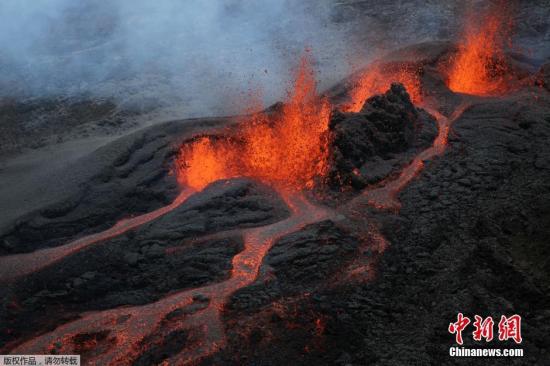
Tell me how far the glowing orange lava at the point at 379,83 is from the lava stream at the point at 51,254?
5115 millimetres

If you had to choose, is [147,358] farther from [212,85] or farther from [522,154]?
[212,85]

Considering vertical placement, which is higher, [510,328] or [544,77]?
[544,77]

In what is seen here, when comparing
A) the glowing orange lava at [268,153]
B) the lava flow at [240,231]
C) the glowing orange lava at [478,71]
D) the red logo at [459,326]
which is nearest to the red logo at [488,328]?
the red logo at [459,326]

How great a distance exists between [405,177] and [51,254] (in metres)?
5.80

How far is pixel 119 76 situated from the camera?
1380cm

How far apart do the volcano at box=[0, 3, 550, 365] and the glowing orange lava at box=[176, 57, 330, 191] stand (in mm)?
33

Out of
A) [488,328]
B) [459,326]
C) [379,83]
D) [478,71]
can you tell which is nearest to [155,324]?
[459,326]

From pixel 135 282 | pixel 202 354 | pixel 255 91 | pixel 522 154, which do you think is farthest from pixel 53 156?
pixel 522 154

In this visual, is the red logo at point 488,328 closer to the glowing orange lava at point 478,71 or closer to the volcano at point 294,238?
the volcano at point 294,238

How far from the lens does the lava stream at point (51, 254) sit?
6.18m

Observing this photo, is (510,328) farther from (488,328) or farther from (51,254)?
(51,254)

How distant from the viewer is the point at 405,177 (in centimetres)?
764

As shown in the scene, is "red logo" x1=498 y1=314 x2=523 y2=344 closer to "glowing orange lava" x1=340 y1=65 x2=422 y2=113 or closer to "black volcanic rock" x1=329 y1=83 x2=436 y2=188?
"black volcanic rock" x1=329 y1=83 x2=436 y2=188

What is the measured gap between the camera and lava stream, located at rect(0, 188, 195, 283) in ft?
20.3
